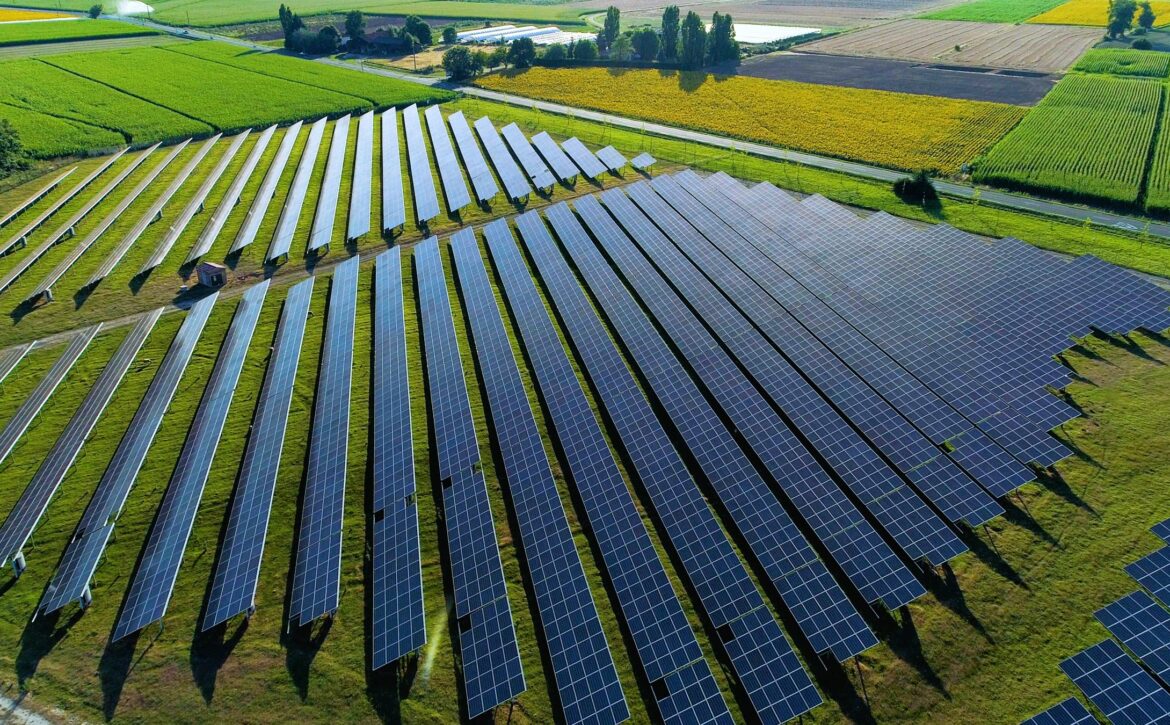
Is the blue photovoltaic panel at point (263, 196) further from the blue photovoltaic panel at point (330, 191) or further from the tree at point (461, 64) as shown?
the tree at point (461, 64)

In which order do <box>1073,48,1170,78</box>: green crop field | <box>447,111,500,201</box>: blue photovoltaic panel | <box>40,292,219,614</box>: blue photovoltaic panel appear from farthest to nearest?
<box>1073,48,1170,78</box>: green crop field, <box>447,111,500,201</box>: blue photovoltaic panel, <box>40,292,219,614</box>: blue photovoltaic panel

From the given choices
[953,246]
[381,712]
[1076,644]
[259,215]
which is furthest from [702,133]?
[381,712]

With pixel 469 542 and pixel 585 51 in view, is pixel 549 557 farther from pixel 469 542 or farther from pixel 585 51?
pixel 585 51

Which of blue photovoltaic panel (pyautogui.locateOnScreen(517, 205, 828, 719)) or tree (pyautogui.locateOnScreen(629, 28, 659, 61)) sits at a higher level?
tree (pyautogui.locateOnScreen(629, 28, 659, 61))

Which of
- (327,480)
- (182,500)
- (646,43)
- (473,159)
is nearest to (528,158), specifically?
(473,159)

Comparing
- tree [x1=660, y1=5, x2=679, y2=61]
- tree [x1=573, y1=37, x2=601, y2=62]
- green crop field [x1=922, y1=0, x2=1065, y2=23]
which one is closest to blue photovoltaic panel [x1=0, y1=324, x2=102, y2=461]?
tree [x1=573, y1=37, x2=601, y2=62]

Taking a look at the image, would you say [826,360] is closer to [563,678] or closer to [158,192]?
[563,678]

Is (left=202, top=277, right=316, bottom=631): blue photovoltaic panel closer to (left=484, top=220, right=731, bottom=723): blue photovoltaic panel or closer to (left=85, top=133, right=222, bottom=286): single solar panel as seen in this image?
(left=484, top=220, right=731, bottom=723): blue photovoltaic panel
